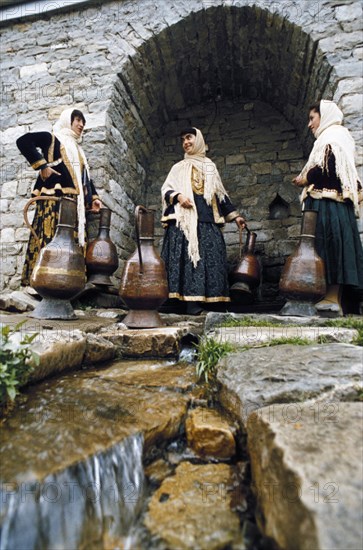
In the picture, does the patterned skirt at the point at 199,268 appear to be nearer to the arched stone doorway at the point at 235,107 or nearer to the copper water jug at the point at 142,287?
the copper water jug at the point at 142,287

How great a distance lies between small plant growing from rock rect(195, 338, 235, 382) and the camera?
1.73 m

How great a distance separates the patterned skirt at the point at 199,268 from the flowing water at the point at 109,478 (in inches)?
83.6

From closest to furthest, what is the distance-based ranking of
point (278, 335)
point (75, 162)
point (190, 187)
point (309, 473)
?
1. point (309, 473)
2. point (278, 335)
3. point (75, 162)
4. point (190, 187)

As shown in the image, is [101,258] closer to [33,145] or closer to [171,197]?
[171,197]

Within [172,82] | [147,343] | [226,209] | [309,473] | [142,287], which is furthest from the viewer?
[172,82]

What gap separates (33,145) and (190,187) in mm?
1601

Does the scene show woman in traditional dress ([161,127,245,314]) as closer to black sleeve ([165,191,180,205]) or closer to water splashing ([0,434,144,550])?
black sleeve ([165,191,180,205])

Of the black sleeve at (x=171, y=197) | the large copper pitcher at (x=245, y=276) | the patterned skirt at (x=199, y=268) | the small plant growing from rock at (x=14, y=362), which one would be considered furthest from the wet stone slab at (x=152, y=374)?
the large copper pitcher at (x=245, y=276)

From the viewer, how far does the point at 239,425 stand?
1273mm

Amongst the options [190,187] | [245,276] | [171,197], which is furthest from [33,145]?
[245,276]

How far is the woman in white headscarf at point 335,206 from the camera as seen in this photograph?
3016 millimetres

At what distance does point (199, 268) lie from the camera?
11.9 ft

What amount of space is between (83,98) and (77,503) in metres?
4.40

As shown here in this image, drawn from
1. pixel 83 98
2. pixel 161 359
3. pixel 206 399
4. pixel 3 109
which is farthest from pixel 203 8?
pixel 206 399
